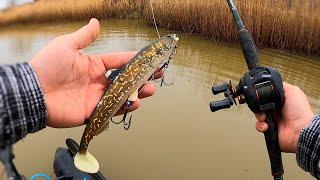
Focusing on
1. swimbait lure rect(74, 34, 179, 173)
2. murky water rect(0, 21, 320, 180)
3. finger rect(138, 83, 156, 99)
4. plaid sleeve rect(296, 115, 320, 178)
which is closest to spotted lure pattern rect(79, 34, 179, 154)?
swimbait lure rect(74, 34, 179, 173)

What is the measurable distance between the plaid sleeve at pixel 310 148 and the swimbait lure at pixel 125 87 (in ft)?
3.54

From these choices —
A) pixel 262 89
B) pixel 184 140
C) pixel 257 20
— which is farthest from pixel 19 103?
pixel 257 20

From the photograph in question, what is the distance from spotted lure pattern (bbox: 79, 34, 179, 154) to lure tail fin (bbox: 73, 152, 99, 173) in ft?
0.46

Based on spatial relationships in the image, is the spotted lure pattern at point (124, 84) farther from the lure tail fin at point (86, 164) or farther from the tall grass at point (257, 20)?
the tall grass at point (257, 20)

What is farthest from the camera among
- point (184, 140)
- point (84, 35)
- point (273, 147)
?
point (184, 140)

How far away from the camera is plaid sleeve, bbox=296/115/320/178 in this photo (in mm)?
2172

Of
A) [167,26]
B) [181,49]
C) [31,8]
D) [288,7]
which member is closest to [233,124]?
[181,49]

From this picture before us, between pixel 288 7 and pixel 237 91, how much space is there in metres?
7.55

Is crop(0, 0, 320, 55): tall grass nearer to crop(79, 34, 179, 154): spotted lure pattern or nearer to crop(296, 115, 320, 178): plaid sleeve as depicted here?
crop(79, 34, 179, 154): spotted lure pattern

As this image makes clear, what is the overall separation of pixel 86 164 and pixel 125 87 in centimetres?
60

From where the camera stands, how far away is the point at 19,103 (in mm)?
1941

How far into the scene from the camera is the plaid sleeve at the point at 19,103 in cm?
188

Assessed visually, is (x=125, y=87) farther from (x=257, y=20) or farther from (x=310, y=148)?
(x=257, y=20)

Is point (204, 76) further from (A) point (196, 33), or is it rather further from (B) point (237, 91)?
(B) point (237, 91)
